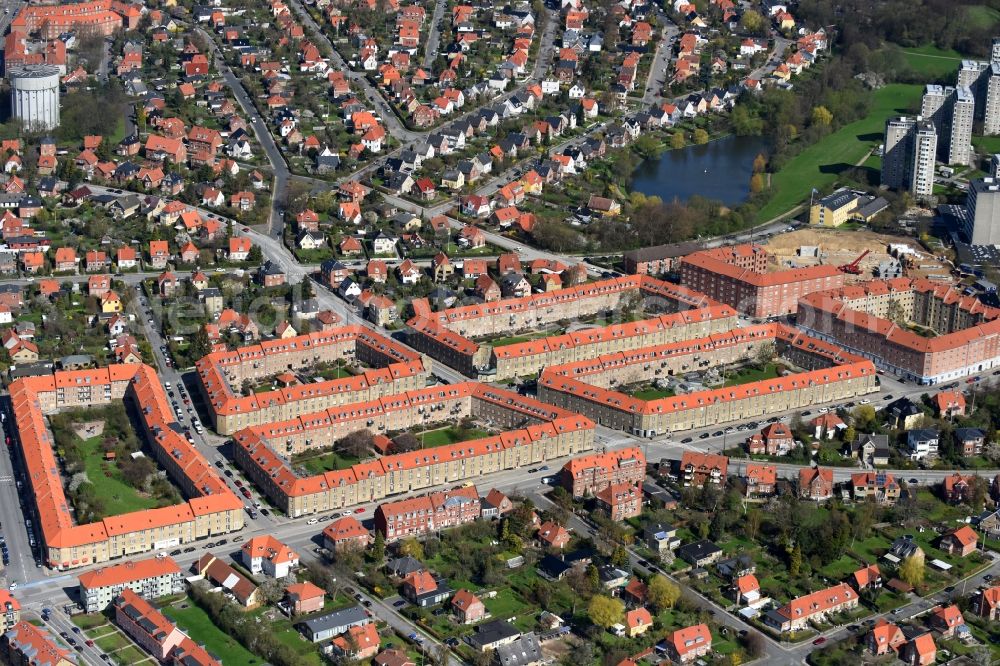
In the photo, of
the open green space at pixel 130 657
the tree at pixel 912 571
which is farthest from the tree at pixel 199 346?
the tree at pixel 912 571

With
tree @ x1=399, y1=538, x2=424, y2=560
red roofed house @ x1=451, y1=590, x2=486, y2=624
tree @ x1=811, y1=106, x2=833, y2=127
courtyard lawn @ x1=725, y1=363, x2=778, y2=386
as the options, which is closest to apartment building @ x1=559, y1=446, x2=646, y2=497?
tree @ x1=399, y1=538, x2=424, y2=560

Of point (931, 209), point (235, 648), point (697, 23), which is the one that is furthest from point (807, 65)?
point (235, 648)

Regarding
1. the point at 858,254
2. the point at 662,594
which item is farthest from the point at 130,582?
the point at 858,254

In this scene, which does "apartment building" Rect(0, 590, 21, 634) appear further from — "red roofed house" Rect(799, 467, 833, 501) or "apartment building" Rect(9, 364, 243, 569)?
"red roofed house" Rect(799, 467, 833, 501)

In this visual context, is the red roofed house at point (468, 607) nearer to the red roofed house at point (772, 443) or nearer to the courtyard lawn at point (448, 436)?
the courtyard lawn at point (448, 436)

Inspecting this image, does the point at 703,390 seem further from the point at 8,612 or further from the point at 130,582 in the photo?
the point at 8,612

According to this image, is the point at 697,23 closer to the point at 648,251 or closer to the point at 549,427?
the point at 648,251
